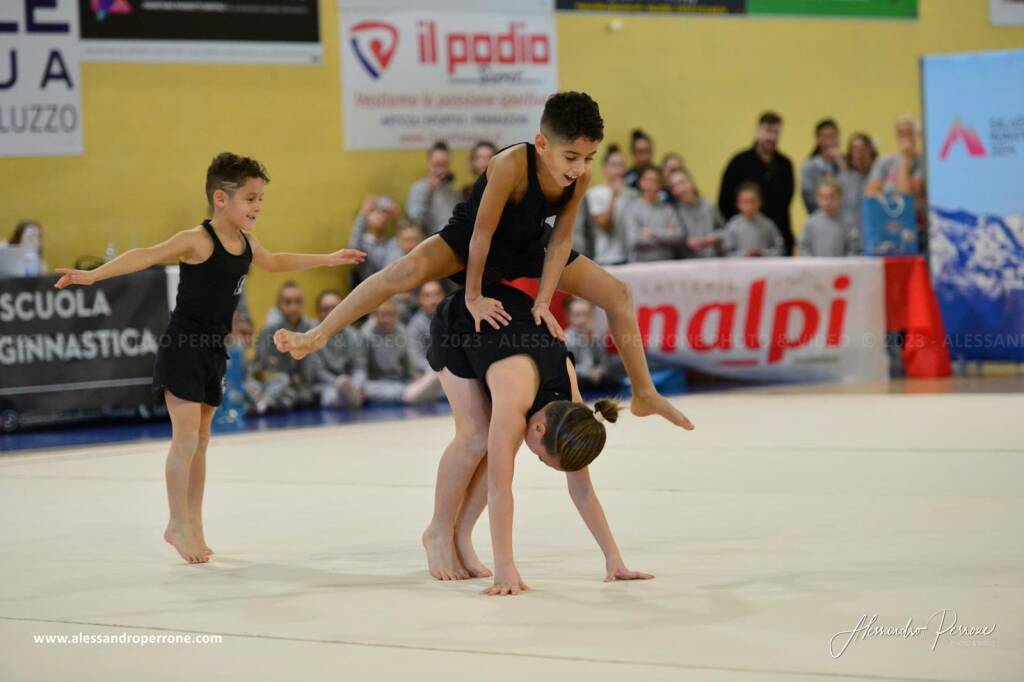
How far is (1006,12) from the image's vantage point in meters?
15.1

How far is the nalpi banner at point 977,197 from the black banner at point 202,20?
17.5 ft

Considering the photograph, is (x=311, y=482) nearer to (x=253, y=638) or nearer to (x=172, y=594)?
(x=172, y=594)

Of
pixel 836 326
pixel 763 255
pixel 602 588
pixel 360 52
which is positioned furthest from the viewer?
pixel 360 52

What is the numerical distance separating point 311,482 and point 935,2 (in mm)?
11102

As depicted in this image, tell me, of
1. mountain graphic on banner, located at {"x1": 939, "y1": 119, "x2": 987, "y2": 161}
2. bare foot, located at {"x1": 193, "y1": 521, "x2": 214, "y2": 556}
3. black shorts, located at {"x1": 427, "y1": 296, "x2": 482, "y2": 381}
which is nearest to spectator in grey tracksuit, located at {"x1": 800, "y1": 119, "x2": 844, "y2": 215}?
mountain graphic on banner, located at {"x1": 939, "y1": 119, "x2": 987, "y2": 161}

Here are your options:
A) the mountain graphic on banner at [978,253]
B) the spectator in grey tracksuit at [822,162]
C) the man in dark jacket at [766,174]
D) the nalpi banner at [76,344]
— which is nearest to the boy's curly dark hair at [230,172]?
the nalpi banner at [76,344]

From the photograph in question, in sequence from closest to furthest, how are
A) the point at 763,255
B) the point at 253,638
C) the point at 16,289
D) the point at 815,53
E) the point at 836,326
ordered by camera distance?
the point at 253,638, the point at 16,289, the point at 836,326, the point at 763,255, the point at 815,53

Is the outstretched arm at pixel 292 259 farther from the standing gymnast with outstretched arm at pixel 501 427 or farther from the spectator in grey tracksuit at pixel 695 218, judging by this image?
the spectator in grey tracksuit at pixel 695 218

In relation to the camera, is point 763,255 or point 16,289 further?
point 763,255

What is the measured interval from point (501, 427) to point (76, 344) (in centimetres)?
575

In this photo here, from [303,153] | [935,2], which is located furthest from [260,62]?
[935,2]

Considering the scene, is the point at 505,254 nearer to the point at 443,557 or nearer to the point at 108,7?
the point at 443,557

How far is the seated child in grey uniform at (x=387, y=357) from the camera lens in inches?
407

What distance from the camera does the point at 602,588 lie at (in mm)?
3924
